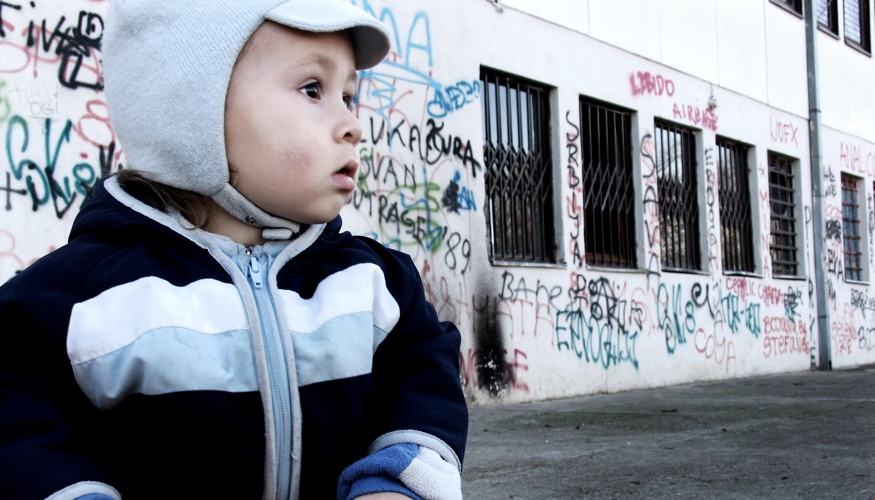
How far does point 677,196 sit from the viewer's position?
927cm

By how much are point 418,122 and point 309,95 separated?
204 inches

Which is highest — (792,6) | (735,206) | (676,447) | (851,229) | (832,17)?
(832,17)

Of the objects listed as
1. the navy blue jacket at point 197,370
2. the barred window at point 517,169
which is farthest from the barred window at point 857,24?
the navy blue jacket at point 197,370

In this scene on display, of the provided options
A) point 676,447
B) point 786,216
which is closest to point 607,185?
point 676,447

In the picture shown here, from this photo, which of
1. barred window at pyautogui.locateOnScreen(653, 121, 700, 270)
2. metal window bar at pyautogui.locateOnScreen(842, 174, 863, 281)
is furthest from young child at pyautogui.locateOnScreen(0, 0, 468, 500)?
metal window bar at pyautogui.locateOnScreen(842, 174, 863, 281)

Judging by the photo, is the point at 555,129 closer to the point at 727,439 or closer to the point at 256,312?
the point at 727,439

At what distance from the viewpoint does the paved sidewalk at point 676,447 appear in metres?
3.56

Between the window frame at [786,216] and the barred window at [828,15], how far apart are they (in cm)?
235

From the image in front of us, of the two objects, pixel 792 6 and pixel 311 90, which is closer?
pixel 311 90

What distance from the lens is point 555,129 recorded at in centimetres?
761

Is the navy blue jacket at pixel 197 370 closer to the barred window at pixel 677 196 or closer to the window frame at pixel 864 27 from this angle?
the barred window at pixel 677 196

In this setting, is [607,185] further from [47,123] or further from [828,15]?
[828,15]

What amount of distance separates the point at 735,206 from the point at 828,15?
14.2ft

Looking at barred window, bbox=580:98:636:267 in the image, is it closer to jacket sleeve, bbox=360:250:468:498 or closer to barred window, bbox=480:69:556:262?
barred window, bbox=480:69:556:262
